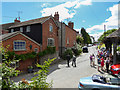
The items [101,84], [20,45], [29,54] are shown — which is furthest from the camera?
[29,54]

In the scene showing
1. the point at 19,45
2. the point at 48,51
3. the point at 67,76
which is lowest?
the point at 67,76

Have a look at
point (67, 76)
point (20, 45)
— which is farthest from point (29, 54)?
point (67, 76)

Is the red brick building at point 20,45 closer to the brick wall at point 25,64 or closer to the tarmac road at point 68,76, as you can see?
the brick wall at point 25,64

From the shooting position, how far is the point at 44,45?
42.3 feet

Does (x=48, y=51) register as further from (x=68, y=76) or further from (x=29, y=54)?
(x=68, y=76)

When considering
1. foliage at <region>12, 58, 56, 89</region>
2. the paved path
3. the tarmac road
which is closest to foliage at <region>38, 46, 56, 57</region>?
the paved path

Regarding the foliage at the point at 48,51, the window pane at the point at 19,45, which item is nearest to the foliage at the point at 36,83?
the window pane at the point at 19,45

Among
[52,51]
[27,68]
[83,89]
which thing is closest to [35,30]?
[52,51]

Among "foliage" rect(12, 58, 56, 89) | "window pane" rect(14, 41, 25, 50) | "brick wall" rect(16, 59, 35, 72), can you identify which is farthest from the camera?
"brick wall" rect(16, 59, 35, 72)

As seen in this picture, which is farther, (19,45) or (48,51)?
(48,51)

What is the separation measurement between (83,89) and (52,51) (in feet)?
32.8

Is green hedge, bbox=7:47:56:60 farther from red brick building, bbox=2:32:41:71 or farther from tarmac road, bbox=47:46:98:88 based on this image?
tarmac road, bbox=47:46:98:88

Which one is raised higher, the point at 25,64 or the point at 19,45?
the point at 19,45

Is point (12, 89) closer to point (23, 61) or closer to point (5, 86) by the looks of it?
point (5, 86)
